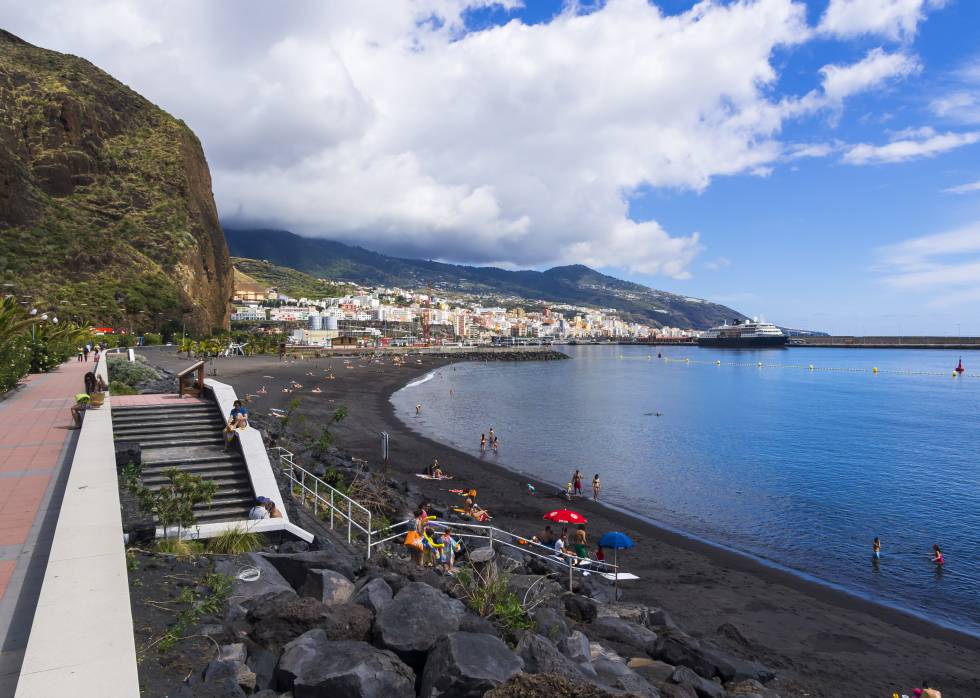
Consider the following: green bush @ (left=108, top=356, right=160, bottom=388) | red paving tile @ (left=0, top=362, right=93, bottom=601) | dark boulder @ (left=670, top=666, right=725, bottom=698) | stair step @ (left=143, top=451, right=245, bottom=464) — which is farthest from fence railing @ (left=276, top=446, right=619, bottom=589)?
green bush @ (left=108, top=356, right=160, bottom=388)

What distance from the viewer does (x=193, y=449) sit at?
10625 mm

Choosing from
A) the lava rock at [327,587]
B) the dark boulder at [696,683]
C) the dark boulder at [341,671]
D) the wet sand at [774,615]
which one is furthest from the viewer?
the wet sand at [774,615]

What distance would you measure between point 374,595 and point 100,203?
71.5m

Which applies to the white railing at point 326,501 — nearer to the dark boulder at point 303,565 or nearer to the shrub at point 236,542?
the shrub at point 236,542

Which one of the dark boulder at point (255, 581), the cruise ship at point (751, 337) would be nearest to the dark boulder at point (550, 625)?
the dark boulder at point (255, 581)

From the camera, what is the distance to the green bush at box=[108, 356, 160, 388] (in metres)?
20.5

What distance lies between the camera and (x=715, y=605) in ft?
42.4

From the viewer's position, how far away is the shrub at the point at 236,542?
7.20 meters

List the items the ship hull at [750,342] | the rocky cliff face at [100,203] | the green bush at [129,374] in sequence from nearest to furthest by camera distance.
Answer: the green bush at [129,374] < the rocky cliff face at [100,203] < the ship hull at [750,342]

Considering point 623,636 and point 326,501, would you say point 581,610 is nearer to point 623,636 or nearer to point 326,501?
point 623,636

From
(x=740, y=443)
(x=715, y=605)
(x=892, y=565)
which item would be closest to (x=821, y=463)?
(x=740, y=443)

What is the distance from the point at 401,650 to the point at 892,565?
17316 millimetres

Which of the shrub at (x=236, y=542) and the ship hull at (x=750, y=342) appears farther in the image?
the ship hull at (x=750, y=342)

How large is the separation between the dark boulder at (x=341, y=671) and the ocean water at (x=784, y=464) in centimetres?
1475
